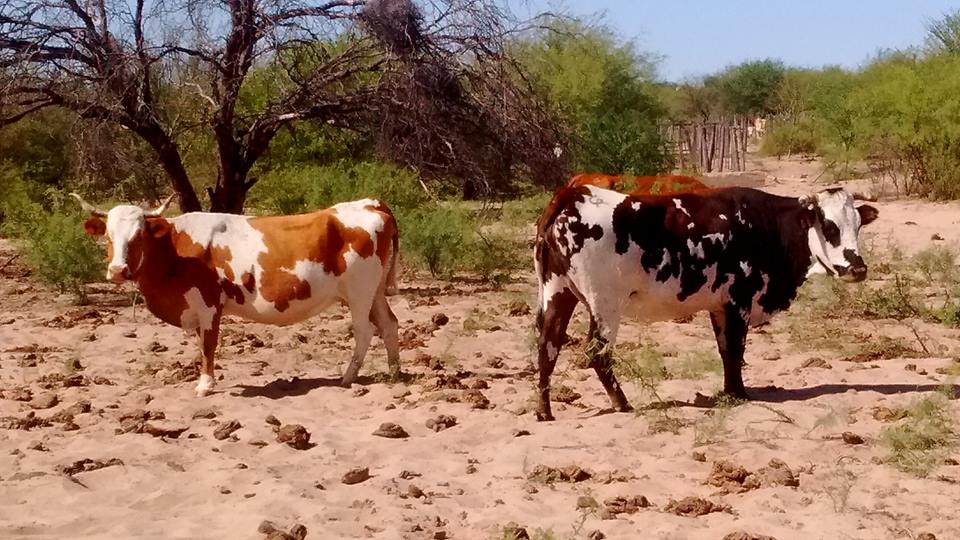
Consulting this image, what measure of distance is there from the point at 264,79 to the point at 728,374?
9.33m

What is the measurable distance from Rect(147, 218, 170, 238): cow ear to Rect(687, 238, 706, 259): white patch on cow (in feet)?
12.1

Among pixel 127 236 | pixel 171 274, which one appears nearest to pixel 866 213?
pixel 171 274

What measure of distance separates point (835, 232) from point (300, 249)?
3.64 meters

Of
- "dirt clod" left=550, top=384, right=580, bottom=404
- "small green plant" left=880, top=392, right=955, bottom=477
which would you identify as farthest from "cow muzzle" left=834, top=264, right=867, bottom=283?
"dirt clod" left=550, top=384, right=580, bottom=404

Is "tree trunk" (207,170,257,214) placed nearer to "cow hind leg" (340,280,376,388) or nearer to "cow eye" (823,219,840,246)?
"cow hind leg" (340,280,376,388)

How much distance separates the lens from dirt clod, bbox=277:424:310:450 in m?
6.51

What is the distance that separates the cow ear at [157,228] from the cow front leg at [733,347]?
3.92m

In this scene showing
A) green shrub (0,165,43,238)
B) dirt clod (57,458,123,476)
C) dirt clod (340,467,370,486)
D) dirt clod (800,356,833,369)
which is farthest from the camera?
green shrub (0,165,43,238)

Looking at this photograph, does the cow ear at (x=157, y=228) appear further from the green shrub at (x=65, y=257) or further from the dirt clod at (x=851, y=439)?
the dirt clod at (x=851, y=439)

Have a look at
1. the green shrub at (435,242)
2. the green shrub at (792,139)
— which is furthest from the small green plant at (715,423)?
the green shrub at (792,139)

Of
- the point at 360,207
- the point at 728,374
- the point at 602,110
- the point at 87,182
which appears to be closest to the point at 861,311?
the point at 728,374

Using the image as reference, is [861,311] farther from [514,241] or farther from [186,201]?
[186,201]

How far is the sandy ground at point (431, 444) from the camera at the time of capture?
5.16m

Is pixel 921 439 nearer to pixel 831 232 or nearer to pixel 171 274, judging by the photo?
pixel 831 232
